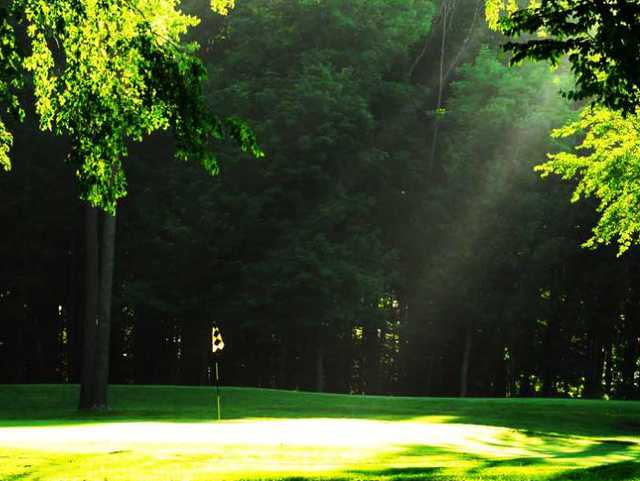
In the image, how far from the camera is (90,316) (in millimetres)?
28266

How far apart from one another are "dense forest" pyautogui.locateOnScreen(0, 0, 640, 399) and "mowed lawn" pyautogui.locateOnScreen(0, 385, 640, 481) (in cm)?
1262

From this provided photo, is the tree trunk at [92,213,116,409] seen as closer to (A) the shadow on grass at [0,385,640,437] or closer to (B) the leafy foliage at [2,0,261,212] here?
(A) the shadow on grass at [0,385,640,437]

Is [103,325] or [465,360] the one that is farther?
[465,360]

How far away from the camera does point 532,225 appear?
39719mm

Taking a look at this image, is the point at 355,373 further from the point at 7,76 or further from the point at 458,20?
the point at 7,76

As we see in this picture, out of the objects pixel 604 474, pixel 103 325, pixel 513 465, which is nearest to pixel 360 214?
pixel 103 325

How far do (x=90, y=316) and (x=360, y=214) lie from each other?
688 inches

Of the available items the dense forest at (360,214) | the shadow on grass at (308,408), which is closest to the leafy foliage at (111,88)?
the shadow on grass at (308,408)

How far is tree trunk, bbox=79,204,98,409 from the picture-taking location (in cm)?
2709

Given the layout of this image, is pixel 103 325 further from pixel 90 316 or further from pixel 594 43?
pixel 594 43

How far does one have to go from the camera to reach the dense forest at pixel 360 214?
39938 mm

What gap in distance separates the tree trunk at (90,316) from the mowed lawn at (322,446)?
89cm

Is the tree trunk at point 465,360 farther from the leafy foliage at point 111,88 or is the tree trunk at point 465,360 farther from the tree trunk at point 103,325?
the leafy foliage at point 111,88

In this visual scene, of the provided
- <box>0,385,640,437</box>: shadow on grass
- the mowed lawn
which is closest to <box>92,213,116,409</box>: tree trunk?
<box>0,385,640,437</box>: shadow on grass
